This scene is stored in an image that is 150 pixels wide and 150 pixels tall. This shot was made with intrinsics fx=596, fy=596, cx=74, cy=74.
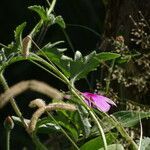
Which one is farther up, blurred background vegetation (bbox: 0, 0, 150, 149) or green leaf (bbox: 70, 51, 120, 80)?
green leaf (bbox: 70, 51, 120, 80)

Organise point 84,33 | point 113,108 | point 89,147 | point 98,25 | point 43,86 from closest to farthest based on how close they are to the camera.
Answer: point 43,86 < point 89,147 < point 113,108 < point 98,25 < point 84,33

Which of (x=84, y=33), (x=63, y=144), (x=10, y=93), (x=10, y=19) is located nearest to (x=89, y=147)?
(x=63, y=144)

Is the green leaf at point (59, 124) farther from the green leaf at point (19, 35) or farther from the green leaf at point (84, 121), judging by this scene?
the green leaf at point (19, 35)

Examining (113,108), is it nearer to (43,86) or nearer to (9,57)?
(9,57)

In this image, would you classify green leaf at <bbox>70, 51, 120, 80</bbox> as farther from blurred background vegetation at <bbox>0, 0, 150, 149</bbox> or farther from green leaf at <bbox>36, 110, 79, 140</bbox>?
blurred background vegetation at <bbox>0, 0, 150, 149</bbox>

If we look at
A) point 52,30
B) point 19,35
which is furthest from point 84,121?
point 52,30

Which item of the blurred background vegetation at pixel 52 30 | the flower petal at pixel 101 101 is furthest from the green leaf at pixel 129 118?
the blurred background vegetation at pixel 52 30

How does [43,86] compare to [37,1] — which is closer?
[43,86]

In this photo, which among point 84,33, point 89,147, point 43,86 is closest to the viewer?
point 43,86

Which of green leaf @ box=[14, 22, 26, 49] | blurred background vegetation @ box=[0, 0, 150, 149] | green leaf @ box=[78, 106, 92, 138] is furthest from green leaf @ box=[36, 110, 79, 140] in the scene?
blurred background vegetation @ box=[0, 0, 150, 149]

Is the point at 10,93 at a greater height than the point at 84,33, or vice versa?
the point at 10,93

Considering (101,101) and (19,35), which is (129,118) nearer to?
(101,101)
